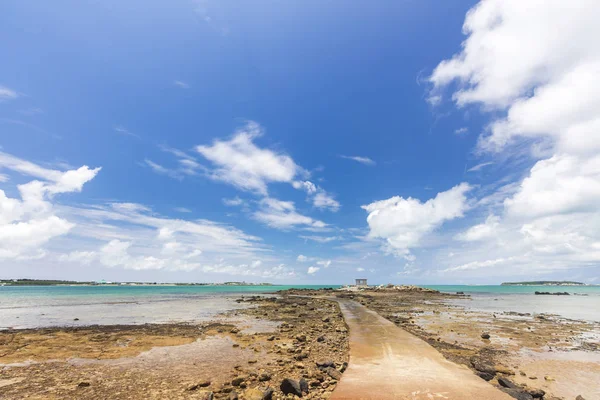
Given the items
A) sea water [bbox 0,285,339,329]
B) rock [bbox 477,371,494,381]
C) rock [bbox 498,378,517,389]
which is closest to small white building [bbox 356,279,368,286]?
sea water [bbox 0,285,339,329]

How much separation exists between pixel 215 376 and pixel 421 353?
8.37 metres

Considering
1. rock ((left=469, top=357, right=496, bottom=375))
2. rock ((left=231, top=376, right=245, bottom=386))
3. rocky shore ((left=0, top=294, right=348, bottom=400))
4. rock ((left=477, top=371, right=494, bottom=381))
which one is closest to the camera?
rocky shore ((left=0, top=294, right=348, bottom=400))

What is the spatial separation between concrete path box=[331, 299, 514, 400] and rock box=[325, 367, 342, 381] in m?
0.31

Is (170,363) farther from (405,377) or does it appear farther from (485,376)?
(485,376)

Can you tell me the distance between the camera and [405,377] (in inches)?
353

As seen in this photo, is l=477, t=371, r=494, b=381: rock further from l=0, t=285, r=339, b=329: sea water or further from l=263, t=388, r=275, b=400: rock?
l=0, t=285, r=339, b=329: sea water

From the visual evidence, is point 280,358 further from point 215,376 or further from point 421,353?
point 421,353

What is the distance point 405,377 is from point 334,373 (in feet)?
7.61

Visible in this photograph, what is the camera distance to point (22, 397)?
8969mm

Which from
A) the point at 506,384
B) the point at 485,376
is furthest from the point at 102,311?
the point at 506,384

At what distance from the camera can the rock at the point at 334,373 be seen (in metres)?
9.58

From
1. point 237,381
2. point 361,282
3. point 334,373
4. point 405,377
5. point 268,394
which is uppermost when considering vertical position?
point 361,282

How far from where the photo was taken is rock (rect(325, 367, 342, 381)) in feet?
31.4

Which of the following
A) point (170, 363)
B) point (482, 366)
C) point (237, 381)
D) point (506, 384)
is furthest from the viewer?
point (170, 363)
